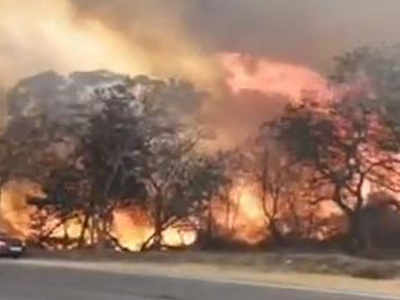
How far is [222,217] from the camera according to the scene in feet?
152

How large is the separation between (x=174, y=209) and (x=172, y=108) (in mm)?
4433

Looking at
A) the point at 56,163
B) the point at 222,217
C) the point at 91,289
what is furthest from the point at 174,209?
the point at 91,289

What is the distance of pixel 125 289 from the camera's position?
23344 millimetres

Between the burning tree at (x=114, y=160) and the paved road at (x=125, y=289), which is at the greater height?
the burning tree at (x=114, y=160)

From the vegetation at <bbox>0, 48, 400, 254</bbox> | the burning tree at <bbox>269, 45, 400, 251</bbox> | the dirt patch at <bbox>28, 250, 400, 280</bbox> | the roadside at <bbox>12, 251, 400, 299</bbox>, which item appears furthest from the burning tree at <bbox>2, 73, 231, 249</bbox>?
the roadside at <bbox>12, 251, 400, 299</bbox>

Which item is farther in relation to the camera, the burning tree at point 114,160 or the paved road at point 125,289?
the burning tree at point 114,160

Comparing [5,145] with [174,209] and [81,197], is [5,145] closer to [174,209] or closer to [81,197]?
[81,197]

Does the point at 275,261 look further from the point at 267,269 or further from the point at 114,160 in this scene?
the point at 114,160

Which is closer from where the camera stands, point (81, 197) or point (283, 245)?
point (283, 245)

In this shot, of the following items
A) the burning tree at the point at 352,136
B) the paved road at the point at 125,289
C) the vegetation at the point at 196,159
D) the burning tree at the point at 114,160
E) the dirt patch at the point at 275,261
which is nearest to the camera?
the paved road at the point at 125,289

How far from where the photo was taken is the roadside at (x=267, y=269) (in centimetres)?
2589

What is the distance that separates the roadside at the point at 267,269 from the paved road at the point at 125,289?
122 cm

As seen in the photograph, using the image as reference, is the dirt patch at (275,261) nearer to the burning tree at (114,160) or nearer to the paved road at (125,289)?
the burning tree at (114,160)

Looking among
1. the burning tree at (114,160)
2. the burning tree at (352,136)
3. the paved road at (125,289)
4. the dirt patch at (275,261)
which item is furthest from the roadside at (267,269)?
the burning tree at (352,136)
